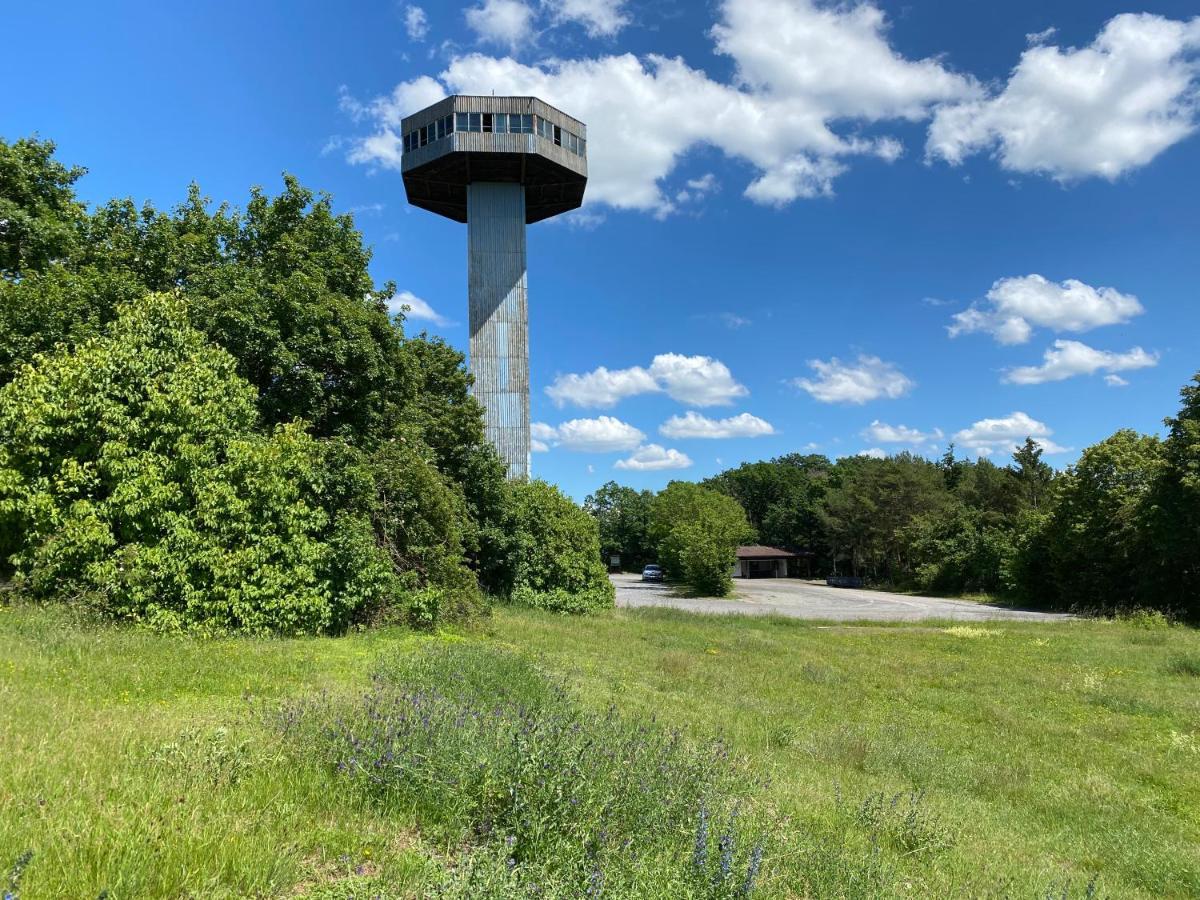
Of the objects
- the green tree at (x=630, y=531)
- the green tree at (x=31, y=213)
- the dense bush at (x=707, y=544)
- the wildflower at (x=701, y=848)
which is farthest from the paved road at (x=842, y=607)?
the green tree at (x=630, y=531)

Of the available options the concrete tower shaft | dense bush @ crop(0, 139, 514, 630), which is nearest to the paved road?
the concrete tower shaft

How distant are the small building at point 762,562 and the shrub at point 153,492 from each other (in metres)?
76.7

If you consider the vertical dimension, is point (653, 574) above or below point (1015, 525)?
below

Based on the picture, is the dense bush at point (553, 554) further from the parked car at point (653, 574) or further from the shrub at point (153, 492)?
the parked car at point (653, 574)

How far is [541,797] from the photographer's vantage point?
12.8 feet

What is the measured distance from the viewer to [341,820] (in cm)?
379

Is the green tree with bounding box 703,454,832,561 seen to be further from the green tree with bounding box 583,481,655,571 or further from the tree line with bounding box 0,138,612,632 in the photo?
the tree line with bounding box 0,138,612,632

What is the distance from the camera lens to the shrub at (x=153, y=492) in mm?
11562

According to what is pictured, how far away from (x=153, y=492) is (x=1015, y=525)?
56640 millimetres

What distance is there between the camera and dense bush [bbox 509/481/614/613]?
28156mm

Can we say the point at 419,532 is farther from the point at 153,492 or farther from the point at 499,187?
the point at 499,187

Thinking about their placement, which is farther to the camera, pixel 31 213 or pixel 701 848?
pixel 31 213

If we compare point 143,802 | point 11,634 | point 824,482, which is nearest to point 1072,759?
point 143,802

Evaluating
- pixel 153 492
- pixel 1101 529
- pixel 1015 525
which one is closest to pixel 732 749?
pixel 153 492
